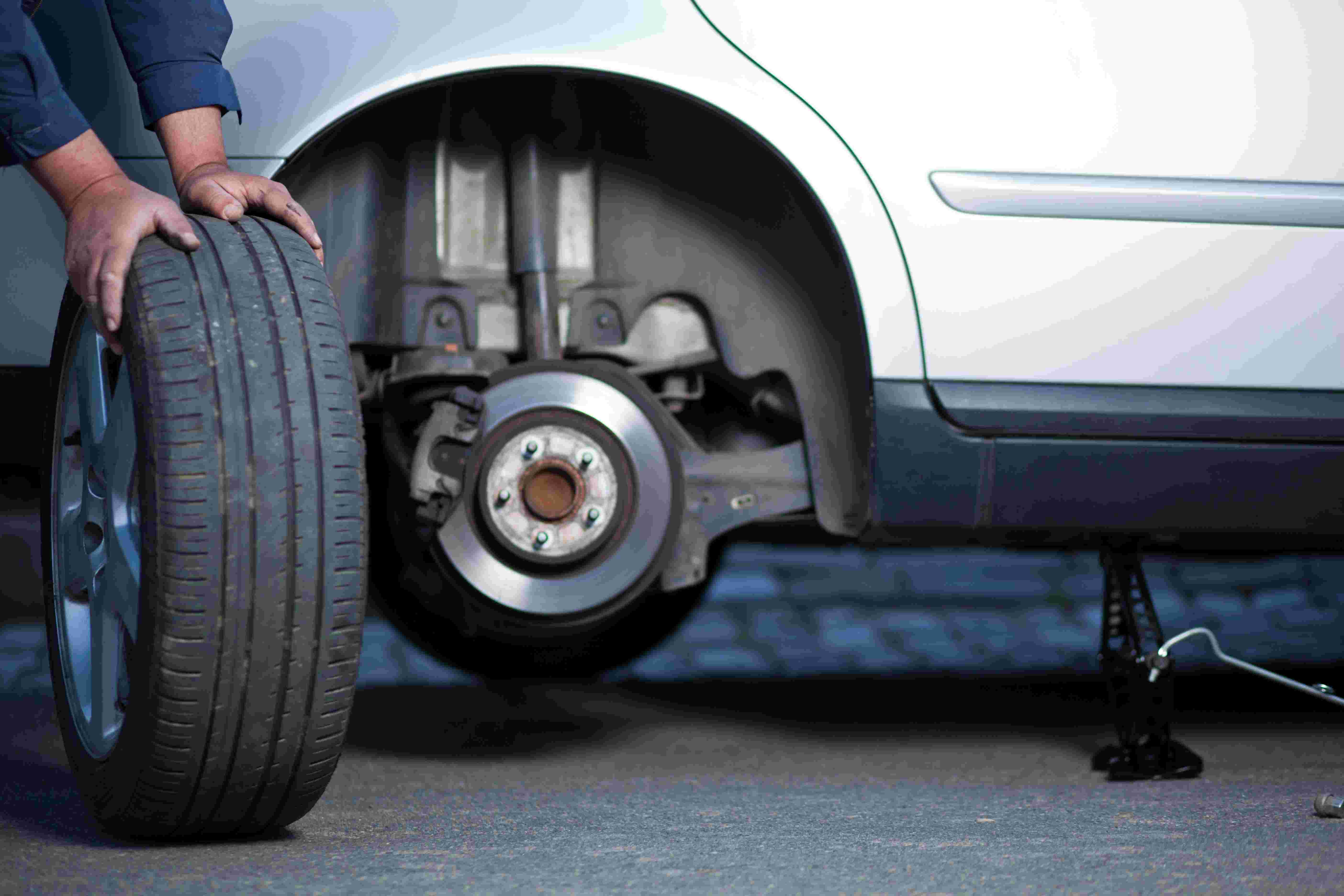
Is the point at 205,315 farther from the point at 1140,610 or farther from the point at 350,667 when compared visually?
the point at 1140,610

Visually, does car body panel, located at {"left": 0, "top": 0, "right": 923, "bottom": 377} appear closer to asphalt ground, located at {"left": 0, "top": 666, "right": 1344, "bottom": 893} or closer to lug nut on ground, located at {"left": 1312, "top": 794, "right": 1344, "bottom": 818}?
asphalt ground, located at {"left": 0, "top": 666, "right": 1344, "bottom": 893}

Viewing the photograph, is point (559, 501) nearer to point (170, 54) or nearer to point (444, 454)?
point (444, 454)

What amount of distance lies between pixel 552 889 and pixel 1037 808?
71 centimetres

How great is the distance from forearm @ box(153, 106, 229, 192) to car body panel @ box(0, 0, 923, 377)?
0.30ft

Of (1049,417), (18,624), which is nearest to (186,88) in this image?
(1049,417)

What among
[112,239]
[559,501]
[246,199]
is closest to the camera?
[112,239]

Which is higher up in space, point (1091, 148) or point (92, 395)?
point (1091, 148)

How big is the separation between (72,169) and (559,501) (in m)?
0.74

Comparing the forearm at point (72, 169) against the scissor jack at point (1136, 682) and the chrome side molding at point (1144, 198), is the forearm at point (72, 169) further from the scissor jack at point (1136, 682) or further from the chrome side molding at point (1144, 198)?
A: the scissor jack at point (1136, 682)

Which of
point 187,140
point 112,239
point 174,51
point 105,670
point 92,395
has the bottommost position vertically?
point 105,670

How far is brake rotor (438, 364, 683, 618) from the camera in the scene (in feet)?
6.31

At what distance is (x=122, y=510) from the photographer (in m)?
1.50

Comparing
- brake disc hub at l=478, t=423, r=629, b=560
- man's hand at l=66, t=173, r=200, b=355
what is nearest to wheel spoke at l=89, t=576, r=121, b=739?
man's hand at l=66, t=173, r=200, b=355

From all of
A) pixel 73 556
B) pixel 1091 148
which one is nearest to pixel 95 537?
pixel 73 556
